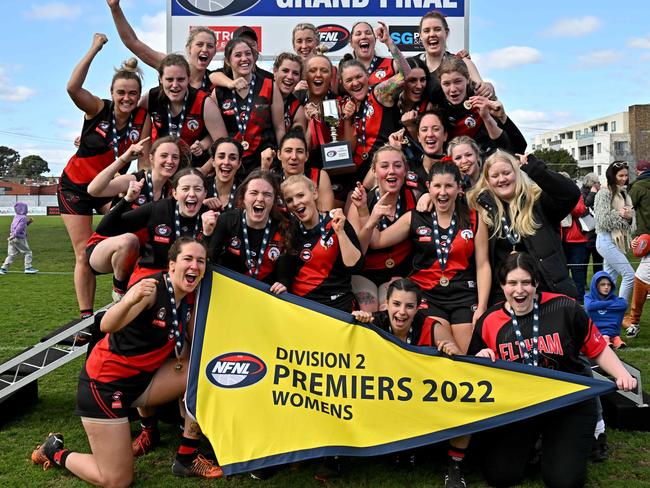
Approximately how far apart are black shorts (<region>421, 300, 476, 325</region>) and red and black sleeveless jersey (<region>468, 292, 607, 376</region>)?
355mm

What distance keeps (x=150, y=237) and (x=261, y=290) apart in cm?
97

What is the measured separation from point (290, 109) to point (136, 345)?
262 cm

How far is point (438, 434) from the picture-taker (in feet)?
11.9

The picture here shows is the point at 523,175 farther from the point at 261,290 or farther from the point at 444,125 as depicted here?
the point at 261,290

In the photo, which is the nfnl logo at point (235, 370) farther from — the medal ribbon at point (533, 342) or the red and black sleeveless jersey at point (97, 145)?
the red and black sleeveless jersey at point (97, 145)

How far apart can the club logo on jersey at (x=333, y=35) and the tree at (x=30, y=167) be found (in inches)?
3987

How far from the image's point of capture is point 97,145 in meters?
5.15

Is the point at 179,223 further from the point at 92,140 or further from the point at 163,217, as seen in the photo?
the point at 92,140

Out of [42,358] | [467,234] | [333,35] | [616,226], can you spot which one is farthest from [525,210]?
[333,35]

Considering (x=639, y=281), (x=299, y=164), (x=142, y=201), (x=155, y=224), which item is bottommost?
(x=639, y=281)

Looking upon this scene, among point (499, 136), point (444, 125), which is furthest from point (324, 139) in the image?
point (499, 136)

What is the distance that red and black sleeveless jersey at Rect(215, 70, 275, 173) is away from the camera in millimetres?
5324

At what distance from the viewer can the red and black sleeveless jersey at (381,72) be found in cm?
570

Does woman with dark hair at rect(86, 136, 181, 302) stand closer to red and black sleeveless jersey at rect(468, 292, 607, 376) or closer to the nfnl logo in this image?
the nfnl logo
